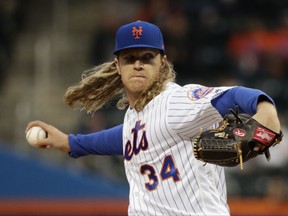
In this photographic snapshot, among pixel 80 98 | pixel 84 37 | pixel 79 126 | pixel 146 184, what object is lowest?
pixel 146 184

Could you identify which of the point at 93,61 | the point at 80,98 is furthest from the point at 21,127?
the point at 80,98

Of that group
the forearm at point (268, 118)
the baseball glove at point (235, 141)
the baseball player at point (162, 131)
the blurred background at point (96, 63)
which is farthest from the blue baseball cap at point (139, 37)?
the blurred background at point (96, 63)

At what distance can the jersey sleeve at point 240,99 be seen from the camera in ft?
10.2

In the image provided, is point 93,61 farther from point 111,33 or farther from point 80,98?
point 80,98

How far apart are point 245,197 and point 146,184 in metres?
4.74

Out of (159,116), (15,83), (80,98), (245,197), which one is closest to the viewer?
(159,116)

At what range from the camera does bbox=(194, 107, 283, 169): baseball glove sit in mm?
3031

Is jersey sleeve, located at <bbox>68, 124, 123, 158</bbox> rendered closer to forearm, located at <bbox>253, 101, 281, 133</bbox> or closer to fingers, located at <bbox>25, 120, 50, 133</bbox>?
fingers, located at <bbox>25, 120, 50, 133</bbox>

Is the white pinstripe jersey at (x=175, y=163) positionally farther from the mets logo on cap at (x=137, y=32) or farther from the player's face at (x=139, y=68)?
the mets logo on cap at (x=137, y=32)

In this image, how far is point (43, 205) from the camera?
842cm

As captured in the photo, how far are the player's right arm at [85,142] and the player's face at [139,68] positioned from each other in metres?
0.49

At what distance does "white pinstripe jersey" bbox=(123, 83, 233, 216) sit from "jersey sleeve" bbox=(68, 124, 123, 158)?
0.50 meters

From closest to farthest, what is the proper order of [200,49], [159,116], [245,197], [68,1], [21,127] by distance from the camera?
[159,116], [245,197], [21,127], [200,49], [68,1]

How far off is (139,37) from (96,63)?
6.24 meters
